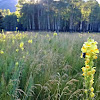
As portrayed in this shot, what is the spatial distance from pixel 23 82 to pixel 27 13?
30.6 m

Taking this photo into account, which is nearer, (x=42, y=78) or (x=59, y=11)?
(x=42, y=78)

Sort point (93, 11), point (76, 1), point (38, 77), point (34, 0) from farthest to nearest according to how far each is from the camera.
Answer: point (93, 11) → point (34, 0) → point (76, 1) → point (38, 77)

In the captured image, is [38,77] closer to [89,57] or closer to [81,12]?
[89,57]

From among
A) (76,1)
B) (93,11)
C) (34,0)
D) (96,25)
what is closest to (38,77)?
(76,1)

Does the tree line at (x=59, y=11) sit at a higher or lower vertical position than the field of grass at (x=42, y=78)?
higher

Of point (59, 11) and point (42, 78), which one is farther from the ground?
point (59, 11)

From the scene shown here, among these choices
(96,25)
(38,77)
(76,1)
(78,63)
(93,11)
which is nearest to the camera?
(38,77)

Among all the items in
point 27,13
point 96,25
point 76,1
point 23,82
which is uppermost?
point 76,1

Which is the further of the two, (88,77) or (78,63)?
(78,63)

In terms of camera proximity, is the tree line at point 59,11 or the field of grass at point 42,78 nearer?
the field of grass at point 42,78

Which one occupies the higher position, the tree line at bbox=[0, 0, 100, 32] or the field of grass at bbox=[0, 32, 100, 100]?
the tree line at bbox=[0, 0, 100, 32]

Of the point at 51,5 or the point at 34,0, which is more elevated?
the point at 34,0

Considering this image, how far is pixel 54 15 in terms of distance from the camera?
1115 inches

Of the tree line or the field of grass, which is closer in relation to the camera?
the field of grass
